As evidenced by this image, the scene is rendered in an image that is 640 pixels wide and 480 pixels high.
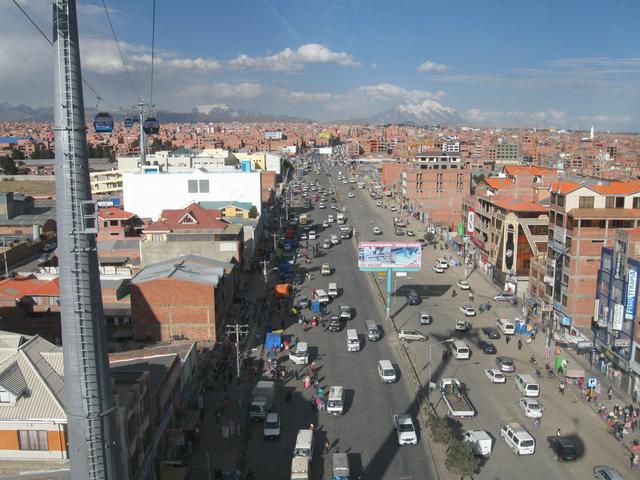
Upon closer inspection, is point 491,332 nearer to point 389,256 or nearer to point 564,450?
point 389,256

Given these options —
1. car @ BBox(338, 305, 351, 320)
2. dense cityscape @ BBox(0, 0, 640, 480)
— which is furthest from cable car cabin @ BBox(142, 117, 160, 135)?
→ car @ BBox(338, 305, 351, 320)

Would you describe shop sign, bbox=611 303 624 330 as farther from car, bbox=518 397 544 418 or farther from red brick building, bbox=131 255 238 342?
red brick building, bbox=131 255 238 342

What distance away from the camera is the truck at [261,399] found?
1862cm

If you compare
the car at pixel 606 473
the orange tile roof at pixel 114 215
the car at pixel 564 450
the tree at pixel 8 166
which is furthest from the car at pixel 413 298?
the tree at pixel 8 166

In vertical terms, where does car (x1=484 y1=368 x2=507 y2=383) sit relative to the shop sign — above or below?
below

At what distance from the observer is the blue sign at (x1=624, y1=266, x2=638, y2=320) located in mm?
20406

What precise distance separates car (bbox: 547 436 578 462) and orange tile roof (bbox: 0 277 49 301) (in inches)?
807

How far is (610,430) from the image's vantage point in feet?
59.3

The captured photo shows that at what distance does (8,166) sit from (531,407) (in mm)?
89773

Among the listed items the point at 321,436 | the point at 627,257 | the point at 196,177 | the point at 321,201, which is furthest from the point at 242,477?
the point at 321,201

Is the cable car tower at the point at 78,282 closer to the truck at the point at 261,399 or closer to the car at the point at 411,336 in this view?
the truck at the point at 261,399

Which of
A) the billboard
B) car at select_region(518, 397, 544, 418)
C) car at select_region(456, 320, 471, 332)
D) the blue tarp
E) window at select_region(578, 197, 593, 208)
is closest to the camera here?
car at select_region(518, 397, 544, 418)

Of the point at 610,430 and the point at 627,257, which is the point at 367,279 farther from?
the point at 610,430

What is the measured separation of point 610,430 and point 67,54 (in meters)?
17.1
